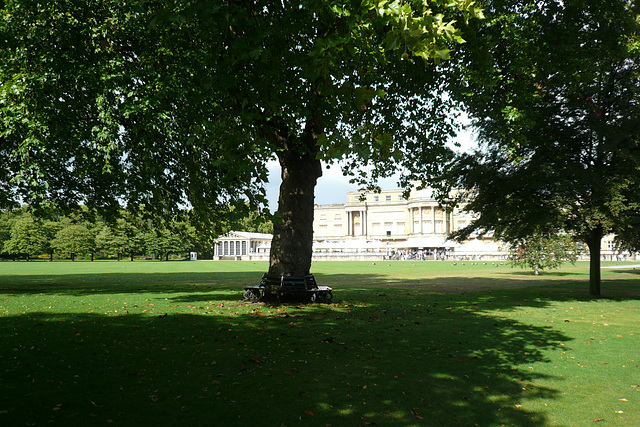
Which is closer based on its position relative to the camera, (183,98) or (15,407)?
(15,407)

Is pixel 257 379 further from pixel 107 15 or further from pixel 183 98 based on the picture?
pixel 107 15

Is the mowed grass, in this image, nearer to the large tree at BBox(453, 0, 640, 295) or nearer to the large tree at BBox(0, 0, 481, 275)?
the large tree at BBox(0, 0, 481, 275)

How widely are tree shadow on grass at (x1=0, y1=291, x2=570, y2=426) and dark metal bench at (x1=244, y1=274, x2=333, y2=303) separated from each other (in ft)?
7.50

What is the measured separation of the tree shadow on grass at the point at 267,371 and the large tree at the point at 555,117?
6158 mm

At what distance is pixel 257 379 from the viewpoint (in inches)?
217

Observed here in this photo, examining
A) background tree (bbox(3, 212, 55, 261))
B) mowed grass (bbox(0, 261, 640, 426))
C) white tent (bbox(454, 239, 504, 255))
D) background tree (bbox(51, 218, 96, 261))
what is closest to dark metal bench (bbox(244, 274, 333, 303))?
mowed grass (bbox(0, 261, 640, 426))

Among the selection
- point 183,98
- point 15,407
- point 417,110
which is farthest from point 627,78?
point 15,407

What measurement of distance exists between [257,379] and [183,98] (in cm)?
857

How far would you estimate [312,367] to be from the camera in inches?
242

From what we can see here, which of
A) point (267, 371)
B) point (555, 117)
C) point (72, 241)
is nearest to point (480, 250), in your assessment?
point (555, 117)

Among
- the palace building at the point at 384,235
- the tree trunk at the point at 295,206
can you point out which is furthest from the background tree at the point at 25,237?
the tree trunk at the point at 295,206

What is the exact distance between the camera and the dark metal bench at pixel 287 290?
11946 mm

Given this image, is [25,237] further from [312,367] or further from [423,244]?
[312,367]

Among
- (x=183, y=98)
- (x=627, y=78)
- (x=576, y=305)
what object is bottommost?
(x=576, y=305)
